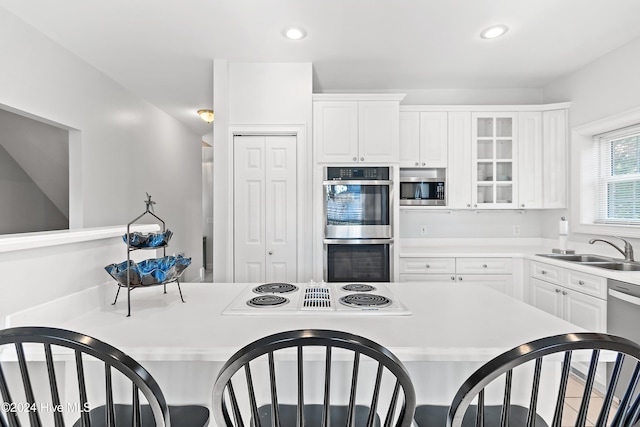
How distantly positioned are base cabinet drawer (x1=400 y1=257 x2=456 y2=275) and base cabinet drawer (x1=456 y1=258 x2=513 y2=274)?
8 cm

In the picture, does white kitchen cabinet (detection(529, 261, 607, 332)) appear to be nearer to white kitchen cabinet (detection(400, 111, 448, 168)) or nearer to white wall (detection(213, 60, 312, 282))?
white kitchen cabinet (detection(400, 111, 448, 168))

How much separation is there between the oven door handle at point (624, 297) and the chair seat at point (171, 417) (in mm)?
2478

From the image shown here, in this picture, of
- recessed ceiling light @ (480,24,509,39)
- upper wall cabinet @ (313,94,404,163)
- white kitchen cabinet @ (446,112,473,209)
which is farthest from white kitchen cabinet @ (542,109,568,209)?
upper wall cabinet @ (313,94,404,163)

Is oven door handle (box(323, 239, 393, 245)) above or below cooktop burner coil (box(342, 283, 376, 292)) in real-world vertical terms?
above

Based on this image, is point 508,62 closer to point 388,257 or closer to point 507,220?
point 507,220

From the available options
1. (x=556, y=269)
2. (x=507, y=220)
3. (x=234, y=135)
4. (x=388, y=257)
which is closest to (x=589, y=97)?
(x=507, y=220)

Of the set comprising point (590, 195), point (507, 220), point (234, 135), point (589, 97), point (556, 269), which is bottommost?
point (556, 269)

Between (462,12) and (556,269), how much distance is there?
83.1 inches

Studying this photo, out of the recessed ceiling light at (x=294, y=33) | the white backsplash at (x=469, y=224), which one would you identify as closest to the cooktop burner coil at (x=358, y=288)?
the recessed ceiling light at (x=294, y=33)

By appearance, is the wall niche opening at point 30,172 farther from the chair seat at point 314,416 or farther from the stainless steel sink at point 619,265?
the stainless steel sink at point 619,265

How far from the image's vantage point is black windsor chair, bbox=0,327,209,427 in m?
0.78

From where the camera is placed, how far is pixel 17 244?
112cm

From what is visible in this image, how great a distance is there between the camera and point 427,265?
325 cm

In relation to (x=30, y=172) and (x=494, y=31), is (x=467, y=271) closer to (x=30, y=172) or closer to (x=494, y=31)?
(x=494, y=31)
